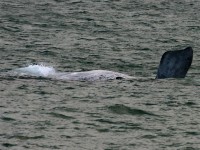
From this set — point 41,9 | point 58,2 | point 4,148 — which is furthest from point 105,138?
point 58,2

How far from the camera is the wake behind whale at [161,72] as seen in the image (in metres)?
22.6

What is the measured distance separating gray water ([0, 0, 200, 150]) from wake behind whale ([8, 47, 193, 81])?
1.17 feet

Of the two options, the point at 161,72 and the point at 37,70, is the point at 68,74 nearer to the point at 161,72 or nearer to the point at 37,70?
the point at 37,70

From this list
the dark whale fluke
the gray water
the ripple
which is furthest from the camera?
the dark whale fluke

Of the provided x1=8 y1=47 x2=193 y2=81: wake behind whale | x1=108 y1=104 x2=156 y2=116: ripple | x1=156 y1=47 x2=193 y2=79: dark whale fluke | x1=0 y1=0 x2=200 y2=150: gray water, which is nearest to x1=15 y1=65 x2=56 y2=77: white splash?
x1=8 y1=47 x2=193 y2=81: wake behind whale

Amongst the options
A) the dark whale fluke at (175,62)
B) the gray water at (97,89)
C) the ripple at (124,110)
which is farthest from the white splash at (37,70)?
the ripple at (124,110)

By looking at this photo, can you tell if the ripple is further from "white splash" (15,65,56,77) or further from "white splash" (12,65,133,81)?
"white splash" (15,65,56,77)

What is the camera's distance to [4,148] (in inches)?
620

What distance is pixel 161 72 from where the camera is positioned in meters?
23.0

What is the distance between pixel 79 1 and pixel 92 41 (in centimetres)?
1543

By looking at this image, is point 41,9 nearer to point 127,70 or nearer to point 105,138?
point 127,70

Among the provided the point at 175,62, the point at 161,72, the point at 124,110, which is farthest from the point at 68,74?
the point at 124,110

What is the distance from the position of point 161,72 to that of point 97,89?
7.64ft

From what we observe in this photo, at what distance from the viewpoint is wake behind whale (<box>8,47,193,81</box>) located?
74.3ft
